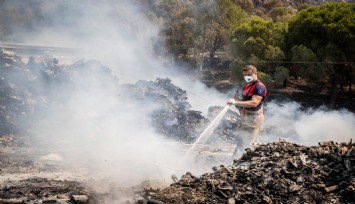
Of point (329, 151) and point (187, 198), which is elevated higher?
point (329, 151)

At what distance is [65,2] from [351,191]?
2484 centimetres

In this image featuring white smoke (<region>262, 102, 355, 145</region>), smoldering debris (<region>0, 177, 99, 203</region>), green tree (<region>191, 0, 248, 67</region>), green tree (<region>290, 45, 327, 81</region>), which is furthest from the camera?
green tree (<region>191, 0, 248, 67</region>)

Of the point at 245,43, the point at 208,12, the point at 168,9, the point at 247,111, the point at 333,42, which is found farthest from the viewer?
the point at 168,9

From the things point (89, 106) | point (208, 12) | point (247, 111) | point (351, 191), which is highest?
point (208, 12)

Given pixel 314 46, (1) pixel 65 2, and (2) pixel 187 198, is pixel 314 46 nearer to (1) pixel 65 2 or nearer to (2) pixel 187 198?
(1) pixel 65 2

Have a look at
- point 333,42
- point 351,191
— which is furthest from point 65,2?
point 351,191

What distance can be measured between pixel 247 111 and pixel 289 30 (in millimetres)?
17768

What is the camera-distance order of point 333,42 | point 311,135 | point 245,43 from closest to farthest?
point 311,135 < point 333,42 < point 245,43

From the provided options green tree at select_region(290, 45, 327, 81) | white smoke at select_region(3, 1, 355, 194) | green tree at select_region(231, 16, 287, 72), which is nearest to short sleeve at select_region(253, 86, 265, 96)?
white smoke at select_region(3, 1, 355, 194)

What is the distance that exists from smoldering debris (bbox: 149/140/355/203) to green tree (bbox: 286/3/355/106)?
15.6m

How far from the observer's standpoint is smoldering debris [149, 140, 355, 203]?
15.9 feet

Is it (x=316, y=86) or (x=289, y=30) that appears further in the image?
(x=316, y=86)

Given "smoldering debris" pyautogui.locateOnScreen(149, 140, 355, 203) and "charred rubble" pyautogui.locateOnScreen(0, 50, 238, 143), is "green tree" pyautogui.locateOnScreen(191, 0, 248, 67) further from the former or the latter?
"smoldering debris" pyautogui.locateOnScreen(149, 140, 355, 203)

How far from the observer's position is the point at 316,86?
2544 cm
